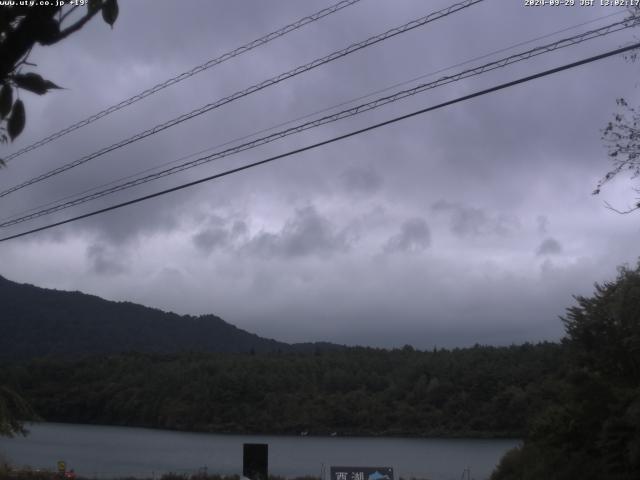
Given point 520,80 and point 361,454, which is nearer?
point 520,80

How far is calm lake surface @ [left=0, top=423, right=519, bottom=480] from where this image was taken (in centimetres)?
3903

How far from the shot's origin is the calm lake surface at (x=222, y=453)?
39031mm

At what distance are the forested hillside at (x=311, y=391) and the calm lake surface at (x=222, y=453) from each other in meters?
1.82

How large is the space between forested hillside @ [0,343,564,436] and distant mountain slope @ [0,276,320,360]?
12.5 meters

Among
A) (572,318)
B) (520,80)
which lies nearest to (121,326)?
(572,318)

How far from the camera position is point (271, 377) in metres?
63.3

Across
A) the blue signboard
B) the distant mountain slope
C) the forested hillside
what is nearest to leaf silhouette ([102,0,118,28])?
the blue signboard

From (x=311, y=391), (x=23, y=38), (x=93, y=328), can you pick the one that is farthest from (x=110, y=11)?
(x=93, y=328)

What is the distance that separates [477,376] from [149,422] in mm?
29947

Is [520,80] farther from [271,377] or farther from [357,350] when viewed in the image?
[357,350]

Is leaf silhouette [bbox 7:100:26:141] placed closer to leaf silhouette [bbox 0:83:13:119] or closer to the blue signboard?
leaf silhouette [bbox 0:83:13:119]

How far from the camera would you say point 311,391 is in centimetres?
6066

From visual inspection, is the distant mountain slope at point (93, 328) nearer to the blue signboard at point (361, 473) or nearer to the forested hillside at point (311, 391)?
the forested hillside at point (311, 391)

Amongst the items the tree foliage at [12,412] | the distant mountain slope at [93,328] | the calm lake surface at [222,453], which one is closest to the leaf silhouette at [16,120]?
the tree foliage at [12,412]
